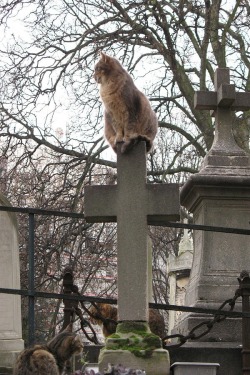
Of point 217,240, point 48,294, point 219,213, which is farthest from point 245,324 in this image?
point 219,213

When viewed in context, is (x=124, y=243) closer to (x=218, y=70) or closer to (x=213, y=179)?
(x=213, y=179)

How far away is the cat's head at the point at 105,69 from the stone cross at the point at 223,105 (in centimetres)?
269

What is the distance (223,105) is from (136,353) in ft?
15.4

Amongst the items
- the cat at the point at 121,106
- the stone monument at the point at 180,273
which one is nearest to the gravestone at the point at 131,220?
the cat at the point at 121,106

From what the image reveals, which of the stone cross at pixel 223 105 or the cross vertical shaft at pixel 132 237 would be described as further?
the stone cross at pixel 223 105

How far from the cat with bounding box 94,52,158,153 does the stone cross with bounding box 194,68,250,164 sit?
2.58 metres

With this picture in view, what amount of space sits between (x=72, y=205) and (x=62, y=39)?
5.04 meters

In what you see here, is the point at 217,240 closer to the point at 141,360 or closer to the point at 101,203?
the point at 101,203

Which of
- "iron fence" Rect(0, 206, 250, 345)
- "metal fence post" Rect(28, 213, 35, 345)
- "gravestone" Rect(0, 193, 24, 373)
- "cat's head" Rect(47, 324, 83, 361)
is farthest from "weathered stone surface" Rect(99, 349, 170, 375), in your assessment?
"gravestone" Rect(0, 193, 24, 373)

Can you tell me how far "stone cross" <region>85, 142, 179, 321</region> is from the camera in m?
7.40

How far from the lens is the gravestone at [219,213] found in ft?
33.8

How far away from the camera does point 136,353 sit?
7230 millimetres

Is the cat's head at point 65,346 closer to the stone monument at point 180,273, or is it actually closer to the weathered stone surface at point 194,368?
the weathered stone surface at point 194,368

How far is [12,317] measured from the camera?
8.62 m
